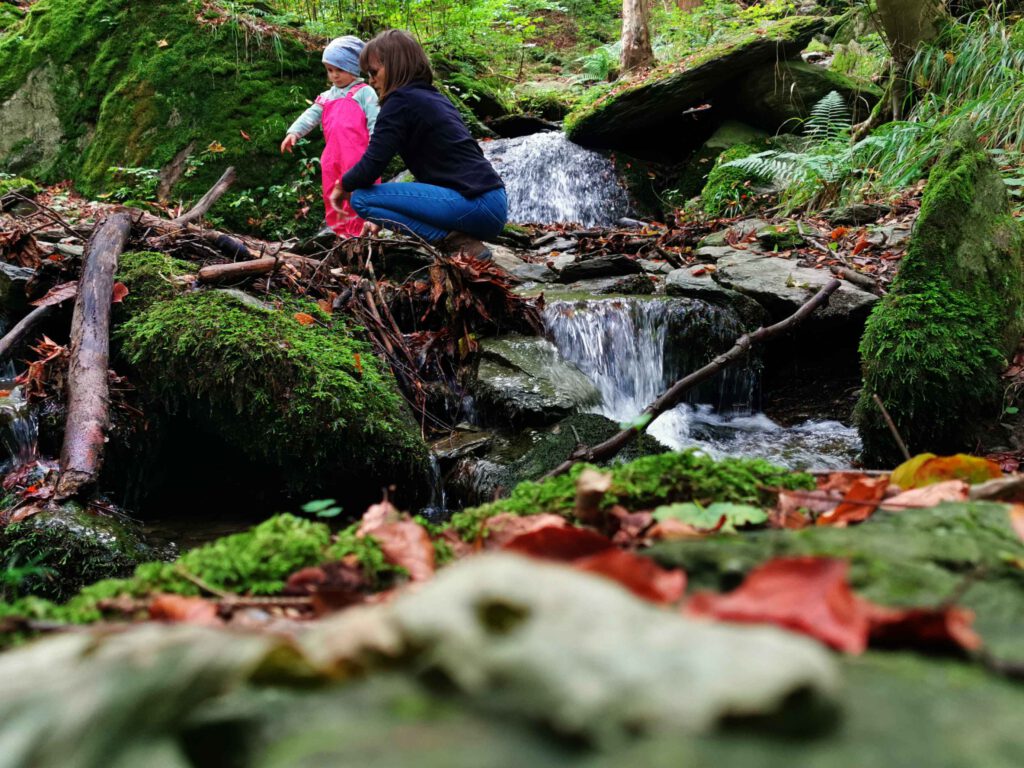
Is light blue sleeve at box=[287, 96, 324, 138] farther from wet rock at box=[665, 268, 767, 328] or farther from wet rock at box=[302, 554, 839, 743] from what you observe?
wet rock at box=[302, 554, 839, 743]

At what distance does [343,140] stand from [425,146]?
1.12 metres

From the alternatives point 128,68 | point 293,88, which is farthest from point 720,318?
point 128,68

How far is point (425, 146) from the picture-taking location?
5.85m

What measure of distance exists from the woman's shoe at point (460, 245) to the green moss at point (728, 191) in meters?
4.48

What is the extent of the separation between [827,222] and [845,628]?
750 centimetres

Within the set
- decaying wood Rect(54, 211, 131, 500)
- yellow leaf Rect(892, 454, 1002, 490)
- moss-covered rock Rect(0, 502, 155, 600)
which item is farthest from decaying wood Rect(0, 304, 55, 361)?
yellow leaf Rect(892, 454, 1002, 490)

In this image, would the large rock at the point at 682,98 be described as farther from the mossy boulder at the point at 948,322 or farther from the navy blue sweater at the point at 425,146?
the mossy boulder at the point at 948,322

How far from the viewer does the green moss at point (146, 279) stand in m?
4.43

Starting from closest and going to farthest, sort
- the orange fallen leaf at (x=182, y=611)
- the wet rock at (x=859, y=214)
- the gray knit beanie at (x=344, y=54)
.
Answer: the orange fallen leaf at (x=182, y=611) → the gray knit beanie at (x=344, y=54) → the wet rock at (x=859, y=214)

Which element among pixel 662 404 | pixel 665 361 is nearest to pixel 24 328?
pixel 662 404

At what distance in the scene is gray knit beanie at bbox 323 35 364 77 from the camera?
6.41 m

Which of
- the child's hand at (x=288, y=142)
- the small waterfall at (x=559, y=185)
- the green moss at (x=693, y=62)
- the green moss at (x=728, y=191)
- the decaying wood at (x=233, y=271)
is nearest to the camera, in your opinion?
the decaying wood at (x=233, y=271)

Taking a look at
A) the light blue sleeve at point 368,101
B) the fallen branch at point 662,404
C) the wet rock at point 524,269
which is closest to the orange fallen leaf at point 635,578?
the fallen branch at point 662,404

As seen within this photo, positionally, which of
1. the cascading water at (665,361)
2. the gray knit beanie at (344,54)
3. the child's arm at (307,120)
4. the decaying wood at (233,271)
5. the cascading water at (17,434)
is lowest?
the cascading water at (665,361)
